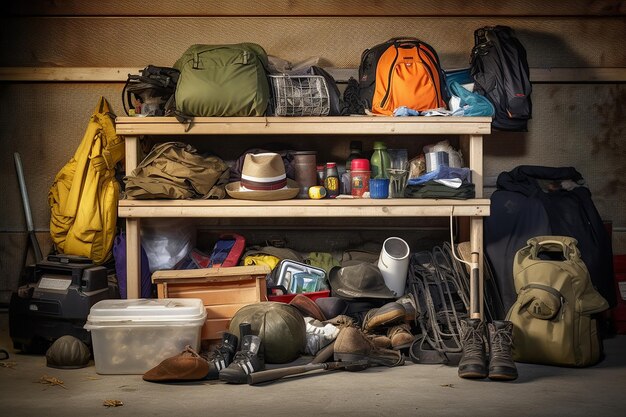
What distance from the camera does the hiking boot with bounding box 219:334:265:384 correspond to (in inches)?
175

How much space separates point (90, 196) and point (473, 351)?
2.80m

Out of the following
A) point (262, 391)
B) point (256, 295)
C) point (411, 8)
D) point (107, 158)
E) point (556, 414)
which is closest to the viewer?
point (556, 414)

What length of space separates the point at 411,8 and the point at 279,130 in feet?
5.01

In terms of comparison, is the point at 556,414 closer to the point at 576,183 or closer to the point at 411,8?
the point at 576,183

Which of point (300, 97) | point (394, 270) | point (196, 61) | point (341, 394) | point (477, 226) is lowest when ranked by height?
point (341, 394)

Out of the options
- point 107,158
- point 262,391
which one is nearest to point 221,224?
point 107,158

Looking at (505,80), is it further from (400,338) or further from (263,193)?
(400,338)

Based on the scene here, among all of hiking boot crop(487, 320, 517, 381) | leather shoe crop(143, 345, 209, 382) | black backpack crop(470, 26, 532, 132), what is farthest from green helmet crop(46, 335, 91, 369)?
black backpack crop(470, 26, 532, 132)

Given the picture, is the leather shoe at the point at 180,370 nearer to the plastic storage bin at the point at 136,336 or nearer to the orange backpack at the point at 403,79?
the plastic storage bin at the point at 136,336

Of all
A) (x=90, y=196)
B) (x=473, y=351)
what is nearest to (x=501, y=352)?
(x=473, y=351)

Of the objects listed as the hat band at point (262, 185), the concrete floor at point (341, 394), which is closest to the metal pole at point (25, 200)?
the concrete floor at point (341, 394)

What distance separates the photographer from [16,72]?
252 inches

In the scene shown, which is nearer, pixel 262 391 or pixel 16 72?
pixel 262 391

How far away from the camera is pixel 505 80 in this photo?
5879 mm
